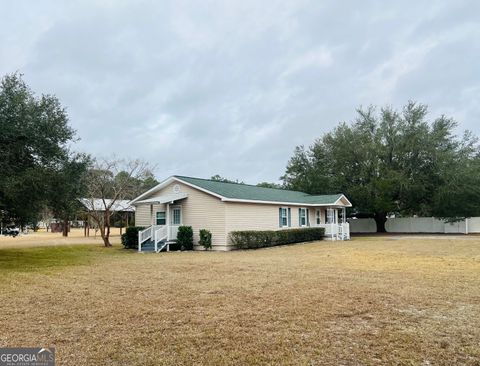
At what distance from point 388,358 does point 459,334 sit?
4.86 feet

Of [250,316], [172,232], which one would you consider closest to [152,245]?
[172,232]

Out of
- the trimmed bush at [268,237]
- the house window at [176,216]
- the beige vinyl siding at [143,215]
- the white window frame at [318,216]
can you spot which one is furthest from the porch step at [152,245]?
the white window frame at [318,216]

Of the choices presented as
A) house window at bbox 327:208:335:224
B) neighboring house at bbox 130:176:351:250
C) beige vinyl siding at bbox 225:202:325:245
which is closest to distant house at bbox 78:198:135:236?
neighboring house at bbox 130:176:351:250

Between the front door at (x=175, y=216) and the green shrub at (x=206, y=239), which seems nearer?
the green shrub at (x=206, y=239)

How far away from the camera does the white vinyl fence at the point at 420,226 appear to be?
31922 mm

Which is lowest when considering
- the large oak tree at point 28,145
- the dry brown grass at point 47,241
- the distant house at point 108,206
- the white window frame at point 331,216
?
the dry brown grass at point 47,241

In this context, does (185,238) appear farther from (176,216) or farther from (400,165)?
(400,165)

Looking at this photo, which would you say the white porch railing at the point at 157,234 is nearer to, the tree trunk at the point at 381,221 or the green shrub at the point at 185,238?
the green shrub at the point at 185,238

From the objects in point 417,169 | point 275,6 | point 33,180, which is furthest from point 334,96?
point 33,180

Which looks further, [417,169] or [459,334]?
[417,169]

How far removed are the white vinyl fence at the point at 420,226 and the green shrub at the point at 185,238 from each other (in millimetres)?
22686

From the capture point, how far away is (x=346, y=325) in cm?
555

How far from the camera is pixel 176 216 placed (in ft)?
71.3

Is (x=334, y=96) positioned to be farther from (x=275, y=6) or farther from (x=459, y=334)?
(x=459, y=334)
